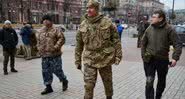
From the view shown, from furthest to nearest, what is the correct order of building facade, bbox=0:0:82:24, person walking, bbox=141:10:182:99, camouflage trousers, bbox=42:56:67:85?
building facade, bbox=0:0:82:24 < camouflage trousers, bbox=42:56:67:85 < person walking, bbox=141:10:182:99

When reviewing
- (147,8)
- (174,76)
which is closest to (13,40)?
(174,76)

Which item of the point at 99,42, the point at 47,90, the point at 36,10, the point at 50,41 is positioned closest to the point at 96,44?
the point at 99,42

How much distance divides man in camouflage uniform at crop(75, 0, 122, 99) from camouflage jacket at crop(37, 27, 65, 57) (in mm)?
1857

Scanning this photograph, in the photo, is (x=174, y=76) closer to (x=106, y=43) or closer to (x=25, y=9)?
(x=106, y=43)

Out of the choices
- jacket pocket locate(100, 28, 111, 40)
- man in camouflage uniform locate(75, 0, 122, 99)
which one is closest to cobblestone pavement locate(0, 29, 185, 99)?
man in camouflage uniform locate(75, 0, 122, 99)

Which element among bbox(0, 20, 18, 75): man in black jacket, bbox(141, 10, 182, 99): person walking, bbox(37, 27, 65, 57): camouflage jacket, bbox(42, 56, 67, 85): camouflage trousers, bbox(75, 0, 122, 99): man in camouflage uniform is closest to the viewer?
bbox(75, 0, 122, 99): man in camouflage uniform

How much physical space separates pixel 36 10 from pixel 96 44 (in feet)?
275

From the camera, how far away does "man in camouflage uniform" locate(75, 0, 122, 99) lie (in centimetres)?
558

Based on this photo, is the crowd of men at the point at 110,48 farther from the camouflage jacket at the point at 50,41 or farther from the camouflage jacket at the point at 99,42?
the camouflage jacket at the point at 50,41

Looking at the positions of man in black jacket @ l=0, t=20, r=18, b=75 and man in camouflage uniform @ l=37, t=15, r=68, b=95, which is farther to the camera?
man in black jacket @ l=0, t=20, r=18, b=75

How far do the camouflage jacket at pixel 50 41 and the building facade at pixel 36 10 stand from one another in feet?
170

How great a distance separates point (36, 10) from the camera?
8769 centimetres

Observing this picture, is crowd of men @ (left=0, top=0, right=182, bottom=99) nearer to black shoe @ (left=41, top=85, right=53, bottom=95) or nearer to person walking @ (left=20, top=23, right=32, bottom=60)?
black shoe @ (left=41, top=85, right=53, bottom=95)

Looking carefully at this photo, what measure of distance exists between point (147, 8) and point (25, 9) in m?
96.4
